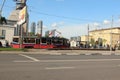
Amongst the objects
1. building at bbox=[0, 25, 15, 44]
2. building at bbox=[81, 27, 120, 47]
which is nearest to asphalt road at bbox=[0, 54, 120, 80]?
building at bbox=[0, 25, 15, 44]

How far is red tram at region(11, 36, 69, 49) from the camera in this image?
190 feet

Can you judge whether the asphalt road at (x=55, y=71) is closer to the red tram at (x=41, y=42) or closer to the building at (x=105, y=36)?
the red tram at (x=41, y=42)

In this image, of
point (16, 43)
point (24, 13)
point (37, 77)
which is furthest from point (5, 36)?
point (37, 77)

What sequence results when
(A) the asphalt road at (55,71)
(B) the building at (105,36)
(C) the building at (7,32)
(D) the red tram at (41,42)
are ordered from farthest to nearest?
1. (B) the building at (105,36)
2. (C) the building at (7,32)
3. (D) the red tram at (41,42)
4. (A) the asphalt road at (55,71)

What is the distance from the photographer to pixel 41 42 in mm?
58938

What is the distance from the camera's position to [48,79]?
41.3 ft

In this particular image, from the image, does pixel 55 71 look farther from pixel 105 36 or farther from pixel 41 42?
pixel 105 36

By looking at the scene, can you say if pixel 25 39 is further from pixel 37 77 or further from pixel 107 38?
pixel 107 38

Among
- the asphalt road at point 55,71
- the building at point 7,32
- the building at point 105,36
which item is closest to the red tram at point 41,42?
the asphalt road at point 55,71

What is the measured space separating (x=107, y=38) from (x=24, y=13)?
3347 inches

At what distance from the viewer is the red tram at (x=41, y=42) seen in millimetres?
58000

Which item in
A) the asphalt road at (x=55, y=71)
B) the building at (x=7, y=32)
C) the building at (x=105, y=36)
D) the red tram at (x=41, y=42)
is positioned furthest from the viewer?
the building at (x=105, y=36)

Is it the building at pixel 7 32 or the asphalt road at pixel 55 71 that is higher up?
the building at pixel 7 32

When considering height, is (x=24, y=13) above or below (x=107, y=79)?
above
